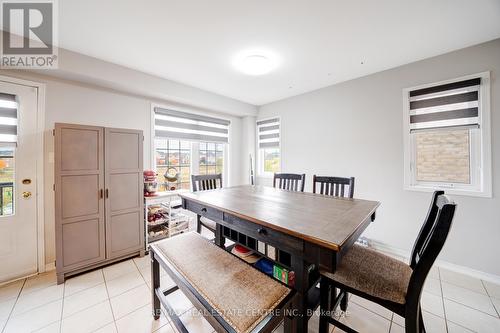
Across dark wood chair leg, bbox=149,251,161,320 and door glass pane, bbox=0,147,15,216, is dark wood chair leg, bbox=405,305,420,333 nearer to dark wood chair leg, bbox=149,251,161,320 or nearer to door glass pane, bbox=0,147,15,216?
dark wood chair leg, bbox=149,251,161,320

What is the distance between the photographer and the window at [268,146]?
13.7 feet

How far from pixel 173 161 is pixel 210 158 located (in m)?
0.82

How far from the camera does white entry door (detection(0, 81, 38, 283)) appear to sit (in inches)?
80.0

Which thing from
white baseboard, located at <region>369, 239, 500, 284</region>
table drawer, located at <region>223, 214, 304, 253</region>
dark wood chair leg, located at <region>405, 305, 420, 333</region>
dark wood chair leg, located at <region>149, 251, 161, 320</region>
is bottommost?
white baseboard, located at <region>369, 239, 500, 284</region>

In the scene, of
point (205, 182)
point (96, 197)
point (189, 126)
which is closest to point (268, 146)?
point (189, 126)

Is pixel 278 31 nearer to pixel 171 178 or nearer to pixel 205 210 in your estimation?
pixel 205 210

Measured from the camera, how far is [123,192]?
2.47m

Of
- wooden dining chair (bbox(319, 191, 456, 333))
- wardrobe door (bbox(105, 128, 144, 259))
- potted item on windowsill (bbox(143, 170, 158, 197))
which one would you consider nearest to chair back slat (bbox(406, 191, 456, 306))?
wooden dining chair (bbox(319, 191, 456, 333))

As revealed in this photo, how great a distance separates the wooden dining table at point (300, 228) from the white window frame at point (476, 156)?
1.46m

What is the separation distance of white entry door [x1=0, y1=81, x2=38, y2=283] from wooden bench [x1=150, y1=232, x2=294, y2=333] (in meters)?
1.84

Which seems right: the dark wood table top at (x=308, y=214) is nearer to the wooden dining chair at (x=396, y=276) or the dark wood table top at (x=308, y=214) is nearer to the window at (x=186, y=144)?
the wooden dining chair at (x=396, y=276)

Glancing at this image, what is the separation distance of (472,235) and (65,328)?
410cm

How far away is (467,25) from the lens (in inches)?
71.7

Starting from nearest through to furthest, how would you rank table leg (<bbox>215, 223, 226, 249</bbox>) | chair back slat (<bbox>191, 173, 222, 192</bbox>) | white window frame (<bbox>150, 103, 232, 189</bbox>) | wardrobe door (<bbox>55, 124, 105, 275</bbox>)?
1. table leg (<bbox>215, 223, 226, 249</bbox>)
2. wardrobe door (<bbox>55, 124, 105, 275</bbox>)
3. chair back slat (<bbox>191, 173, 222, 192</bbox>)
4. white window frame (<bbox>150, 103, 232, 189</bbox>)
